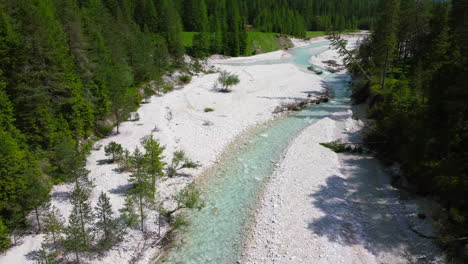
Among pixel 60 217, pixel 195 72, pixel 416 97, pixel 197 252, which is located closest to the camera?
pixel 197 252

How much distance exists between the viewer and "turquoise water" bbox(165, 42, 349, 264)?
48.9 ft

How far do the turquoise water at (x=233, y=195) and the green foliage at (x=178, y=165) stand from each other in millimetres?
1798

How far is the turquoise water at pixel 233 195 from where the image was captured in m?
14.9

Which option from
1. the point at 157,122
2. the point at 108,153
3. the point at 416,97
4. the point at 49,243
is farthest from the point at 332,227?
the point at 157,122

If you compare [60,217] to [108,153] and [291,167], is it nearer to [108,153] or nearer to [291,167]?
[108,153]

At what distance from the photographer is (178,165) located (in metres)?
22.7

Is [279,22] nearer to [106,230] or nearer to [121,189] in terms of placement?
[121,189]

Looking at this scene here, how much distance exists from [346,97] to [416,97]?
2316 cm

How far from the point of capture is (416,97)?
68.0ft

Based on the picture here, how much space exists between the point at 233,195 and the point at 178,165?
18.5 ft

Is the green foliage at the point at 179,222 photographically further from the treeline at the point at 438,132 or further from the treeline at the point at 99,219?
the treeline at the point at 438,132

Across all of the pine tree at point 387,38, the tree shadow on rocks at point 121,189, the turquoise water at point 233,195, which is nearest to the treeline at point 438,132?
the pine tree at point 387,38

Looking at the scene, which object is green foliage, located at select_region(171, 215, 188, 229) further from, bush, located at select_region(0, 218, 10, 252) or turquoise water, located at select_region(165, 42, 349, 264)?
bush, located at select_region(0, 218, 10, 252)

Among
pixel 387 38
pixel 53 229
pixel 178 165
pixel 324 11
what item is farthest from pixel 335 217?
pixel 324 11
